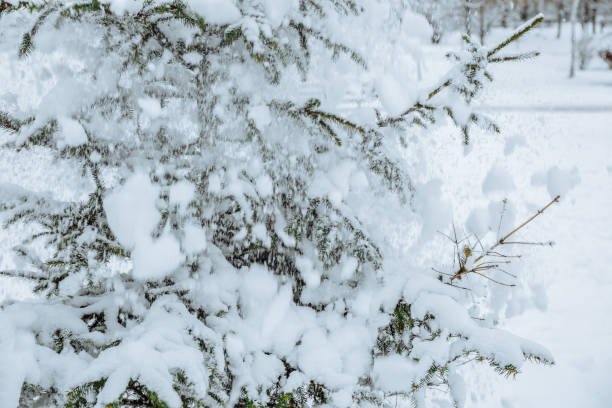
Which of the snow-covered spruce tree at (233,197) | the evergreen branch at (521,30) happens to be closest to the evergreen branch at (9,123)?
the snow-covered spruce tree at (233,197)

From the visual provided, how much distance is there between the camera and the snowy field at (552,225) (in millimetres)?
2164

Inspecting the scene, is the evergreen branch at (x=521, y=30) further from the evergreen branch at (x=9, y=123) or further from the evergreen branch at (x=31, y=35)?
the evergreen branch at (x=9, y=123)

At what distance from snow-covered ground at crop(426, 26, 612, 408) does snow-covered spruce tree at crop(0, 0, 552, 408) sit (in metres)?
0.75

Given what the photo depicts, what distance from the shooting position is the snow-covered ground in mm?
3211

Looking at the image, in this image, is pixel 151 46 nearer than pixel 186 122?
Yes

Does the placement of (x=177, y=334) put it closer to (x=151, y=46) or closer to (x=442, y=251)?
(x=151, y=46)

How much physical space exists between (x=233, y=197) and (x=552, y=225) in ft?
20.0

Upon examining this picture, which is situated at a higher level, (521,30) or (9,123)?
(521,30)

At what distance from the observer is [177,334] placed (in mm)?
1256

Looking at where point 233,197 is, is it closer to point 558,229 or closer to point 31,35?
→ point 31,35

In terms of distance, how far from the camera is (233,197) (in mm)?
1610

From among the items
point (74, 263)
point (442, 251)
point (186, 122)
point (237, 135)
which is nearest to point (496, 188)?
point (237, 135)

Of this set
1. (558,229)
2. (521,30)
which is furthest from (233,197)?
(558,229)

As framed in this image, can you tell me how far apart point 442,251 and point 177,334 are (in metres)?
3.22
